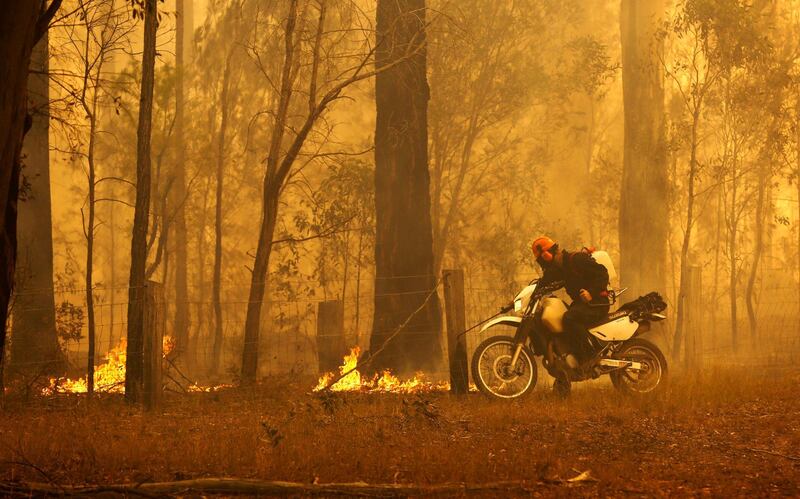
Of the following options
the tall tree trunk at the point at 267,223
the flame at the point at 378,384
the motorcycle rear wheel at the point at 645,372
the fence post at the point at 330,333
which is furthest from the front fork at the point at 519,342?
the fence post at the point at 330,333

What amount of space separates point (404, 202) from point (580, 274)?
475 cm

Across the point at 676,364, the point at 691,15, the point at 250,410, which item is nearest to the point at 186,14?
the point at 691,15

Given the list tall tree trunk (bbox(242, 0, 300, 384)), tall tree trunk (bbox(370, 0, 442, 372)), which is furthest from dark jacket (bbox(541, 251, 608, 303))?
tall tree trunk (bbox(370, 0, 442, 372))

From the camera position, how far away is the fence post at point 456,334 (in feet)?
36.5

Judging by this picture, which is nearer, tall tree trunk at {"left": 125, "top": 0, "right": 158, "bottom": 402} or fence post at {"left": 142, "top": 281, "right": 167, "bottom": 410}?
fence post at {"left": 142, "top": 281, "right": 167, "bottom": 410}

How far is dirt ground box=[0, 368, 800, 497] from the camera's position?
6.93 m

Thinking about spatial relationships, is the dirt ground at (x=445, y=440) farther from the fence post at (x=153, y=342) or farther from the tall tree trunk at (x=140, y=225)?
the tall tree trunk at (x=140, y=225)

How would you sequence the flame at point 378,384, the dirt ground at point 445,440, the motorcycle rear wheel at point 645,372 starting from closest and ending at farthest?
the dirt ground at point 445,440 < the motorcycle rear wheel at point 645,372 < the flame at point 378,384

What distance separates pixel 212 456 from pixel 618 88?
4077 cm

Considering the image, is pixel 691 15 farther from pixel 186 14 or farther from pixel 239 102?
pixel 186 14

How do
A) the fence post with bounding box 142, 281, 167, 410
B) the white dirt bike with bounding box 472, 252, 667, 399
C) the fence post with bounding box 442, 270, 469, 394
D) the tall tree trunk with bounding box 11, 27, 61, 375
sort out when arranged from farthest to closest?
the tall tree trunk with bounding box 11, 27, 61, 375 → the fence post with bounding box 442, 270, 469, 394 → the white dirt bike with bounding box 472, 252, 667, 399 → the fence post with bounding box 142, 281, 167, 410

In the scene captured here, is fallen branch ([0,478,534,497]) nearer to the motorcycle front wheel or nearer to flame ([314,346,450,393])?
the motorcycle front wheel

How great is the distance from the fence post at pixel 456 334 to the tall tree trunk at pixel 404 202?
3.23 meters

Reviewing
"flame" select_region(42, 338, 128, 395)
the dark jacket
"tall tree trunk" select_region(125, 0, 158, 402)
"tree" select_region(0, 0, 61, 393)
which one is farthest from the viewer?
"flame" select_region(42, 338, 128, 395)
